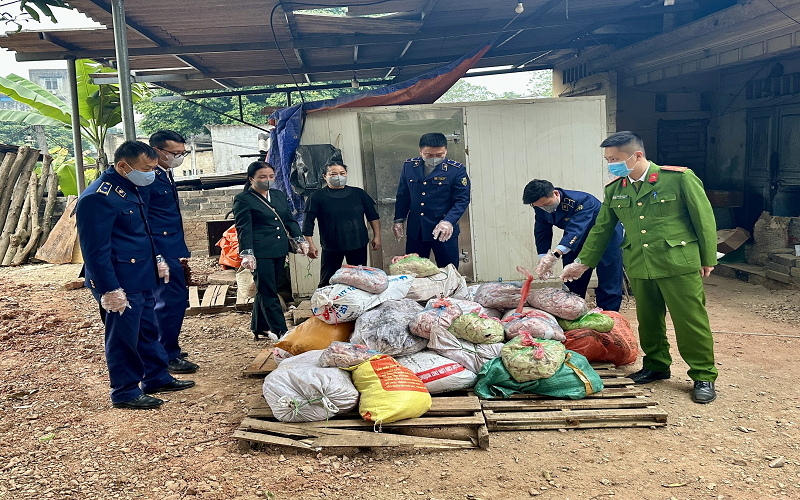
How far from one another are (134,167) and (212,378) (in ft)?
5.26

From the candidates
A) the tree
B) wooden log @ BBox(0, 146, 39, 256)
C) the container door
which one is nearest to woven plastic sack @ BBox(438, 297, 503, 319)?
the container door

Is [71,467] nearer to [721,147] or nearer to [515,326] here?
[515,326]

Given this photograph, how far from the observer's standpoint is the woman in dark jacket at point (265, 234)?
15.3 feet

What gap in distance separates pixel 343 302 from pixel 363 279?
209 millimetres

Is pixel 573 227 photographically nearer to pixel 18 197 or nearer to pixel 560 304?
pixel 560 304

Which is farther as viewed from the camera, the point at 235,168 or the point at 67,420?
the point at 235,168

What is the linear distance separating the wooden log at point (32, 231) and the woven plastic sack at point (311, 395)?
8.38 meters

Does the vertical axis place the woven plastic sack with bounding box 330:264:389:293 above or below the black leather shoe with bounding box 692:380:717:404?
above

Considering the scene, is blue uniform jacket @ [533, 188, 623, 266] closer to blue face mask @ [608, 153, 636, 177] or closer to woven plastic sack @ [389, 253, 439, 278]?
blue face mask @ [608, 153, 636, 177]

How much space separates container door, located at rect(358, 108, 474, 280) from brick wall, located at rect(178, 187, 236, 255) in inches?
183

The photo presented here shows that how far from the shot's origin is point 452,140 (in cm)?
611

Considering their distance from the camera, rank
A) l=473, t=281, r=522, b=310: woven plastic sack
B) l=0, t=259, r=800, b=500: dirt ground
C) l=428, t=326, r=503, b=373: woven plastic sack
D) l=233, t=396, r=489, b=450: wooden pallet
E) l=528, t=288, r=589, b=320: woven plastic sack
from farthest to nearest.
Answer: l=473, t=281, r=522, b=310: woven plastic sack
l=528, t=288, r=589, b=320: woven plastic sack
l=428, t=326, r=503, b=373: woven plastic sack
l=233, t=396, r=489, b=450: wooden pallet
l=0, t=259, r=800, b=500: dirt ground

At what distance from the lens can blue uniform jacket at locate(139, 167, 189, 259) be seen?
4188 millimetres

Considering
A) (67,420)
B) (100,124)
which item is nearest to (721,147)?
(67,420)
